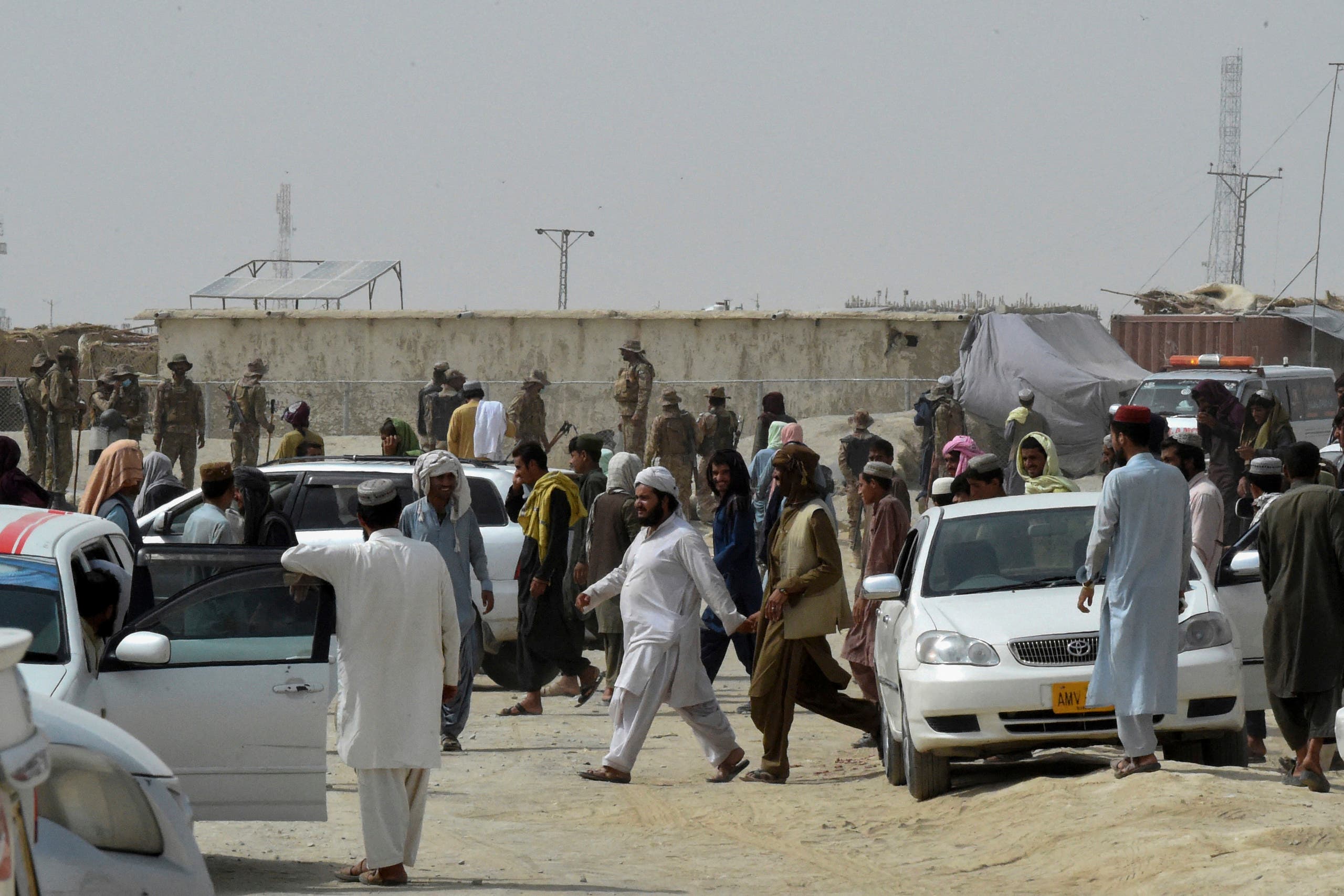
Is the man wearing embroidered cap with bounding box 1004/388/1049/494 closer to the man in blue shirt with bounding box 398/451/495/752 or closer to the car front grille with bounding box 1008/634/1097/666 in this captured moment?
the man in blue shirt with bounding box 398/451/495/752

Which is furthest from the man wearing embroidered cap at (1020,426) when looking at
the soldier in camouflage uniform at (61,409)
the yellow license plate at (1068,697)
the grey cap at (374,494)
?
the grey cap at (374,494)

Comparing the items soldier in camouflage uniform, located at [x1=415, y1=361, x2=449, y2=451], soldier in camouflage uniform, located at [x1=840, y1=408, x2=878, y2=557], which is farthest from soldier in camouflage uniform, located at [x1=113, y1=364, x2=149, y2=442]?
soldier in camouflage uniform, located at [x1=840, y1=408, x2=878, y2=557]

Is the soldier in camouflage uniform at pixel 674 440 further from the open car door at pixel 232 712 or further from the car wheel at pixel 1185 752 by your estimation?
the open car door at pixel 232 712

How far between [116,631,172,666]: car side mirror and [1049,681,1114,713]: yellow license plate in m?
3.94

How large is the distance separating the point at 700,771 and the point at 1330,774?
3.39 meters

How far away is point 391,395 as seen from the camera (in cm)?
2820

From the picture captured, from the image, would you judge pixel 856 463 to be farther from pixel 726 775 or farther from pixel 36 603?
pixel 36 603

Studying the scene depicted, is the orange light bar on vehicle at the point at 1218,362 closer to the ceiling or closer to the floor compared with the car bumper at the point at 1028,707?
closer to the ceiling

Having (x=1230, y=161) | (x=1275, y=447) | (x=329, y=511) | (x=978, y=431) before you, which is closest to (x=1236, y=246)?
(x=1230, y=161)

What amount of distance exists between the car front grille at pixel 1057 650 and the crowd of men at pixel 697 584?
29 centimetres

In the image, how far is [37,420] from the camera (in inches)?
936

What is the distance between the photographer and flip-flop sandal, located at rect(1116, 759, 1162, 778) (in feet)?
25.3

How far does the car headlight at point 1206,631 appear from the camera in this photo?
808cm

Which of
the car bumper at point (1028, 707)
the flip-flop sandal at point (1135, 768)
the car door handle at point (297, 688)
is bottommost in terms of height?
the flip-flop sandal at point (1135, 768)
